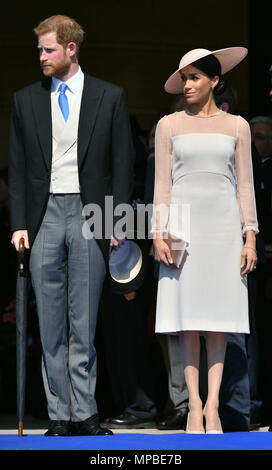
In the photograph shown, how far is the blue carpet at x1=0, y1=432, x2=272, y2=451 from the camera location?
4398 mm

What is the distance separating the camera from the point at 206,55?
5.39 metres

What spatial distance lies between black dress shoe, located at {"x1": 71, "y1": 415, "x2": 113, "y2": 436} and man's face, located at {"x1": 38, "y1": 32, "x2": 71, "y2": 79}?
168cm

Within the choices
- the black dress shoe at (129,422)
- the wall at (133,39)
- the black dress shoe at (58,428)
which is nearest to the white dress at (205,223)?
the black dress shoe at (58,428)

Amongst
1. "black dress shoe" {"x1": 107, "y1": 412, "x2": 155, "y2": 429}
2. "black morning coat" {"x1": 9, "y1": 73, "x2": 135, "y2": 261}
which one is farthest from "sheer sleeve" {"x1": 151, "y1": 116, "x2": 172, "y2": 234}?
"black dress shoe" {"x1": 107, "y1": 412, "x2": 155, "y2": 429}

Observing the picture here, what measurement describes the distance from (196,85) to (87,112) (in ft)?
1.79

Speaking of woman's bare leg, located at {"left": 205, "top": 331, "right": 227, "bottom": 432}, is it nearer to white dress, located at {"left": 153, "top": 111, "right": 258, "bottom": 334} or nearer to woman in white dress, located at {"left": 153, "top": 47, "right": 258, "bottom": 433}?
woman in white dress, located at {"left": 153, "top": 47, "right": 258, "bottom": 433}

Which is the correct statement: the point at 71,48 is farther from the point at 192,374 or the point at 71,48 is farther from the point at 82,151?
the point at 192,374

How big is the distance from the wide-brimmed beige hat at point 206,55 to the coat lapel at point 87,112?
38 cm

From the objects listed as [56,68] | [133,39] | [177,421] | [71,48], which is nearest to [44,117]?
[56,68]

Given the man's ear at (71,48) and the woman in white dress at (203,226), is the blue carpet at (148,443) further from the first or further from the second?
the man's ear at (71,48)

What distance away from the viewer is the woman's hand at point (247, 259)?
→ 529 centimetres
